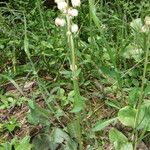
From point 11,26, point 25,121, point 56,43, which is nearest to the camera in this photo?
point 25,121

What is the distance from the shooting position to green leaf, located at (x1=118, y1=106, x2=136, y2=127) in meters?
1.69

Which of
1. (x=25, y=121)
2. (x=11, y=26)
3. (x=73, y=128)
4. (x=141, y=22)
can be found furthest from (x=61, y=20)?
(x=11, y=26)

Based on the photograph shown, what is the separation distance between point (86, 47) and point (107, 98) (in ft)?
1.01

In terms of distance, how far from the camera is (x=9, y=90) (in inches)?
83.8

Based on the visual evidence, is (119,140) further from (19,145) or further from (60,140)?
(19,145)

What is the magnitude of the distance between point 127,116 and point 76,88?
0.30 m

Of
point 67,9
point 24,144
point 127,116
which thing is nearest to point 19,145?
point 24,144

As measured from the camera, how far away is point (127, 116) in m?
1.70

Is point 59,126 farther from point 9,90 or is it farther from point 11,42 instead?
point 11,42

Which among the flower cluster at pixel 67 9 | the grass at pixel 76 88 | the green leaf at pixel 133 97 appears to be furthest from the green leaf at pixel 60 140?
the flower cluster at pixel 67 9

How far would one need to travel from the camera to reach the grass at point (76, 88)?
1.68 m

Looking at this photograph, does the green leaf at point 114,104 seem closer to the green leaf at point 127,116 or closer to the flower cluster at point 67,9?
the green leaf at point 127,116

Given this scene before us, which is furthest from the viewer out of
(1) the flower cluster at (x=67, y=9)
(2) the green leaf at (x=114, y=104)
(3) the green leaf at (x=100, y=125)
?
(2) the green leaf at (x=114, y=104)

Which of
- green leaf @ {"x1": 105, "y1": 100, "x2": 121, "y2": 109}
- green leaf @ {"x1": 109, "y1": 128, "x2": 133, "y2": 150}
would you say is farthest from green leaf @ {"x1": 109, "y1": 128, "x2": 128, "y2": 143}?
green leaf @ {"x1": 105, "y1": 100, "x2": 121, "y2": 109}
